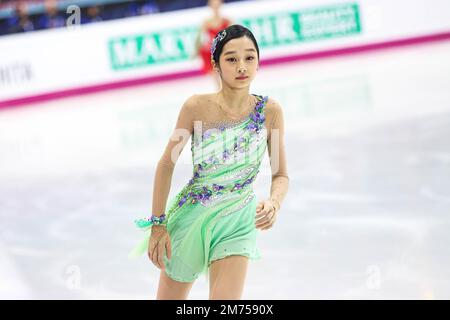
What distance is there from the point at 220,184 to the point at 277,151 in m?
0.25

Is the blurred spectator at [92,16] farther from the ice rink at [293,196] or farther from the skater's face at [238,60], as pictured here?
the skater's face at [238,60]

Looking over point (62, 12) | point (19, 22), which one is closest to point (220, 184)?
point (19, 22)

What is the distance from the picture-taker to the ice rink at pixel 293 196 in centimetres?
405

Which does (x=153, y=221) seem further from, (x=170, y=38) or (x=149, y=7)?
(x=149, y=7)

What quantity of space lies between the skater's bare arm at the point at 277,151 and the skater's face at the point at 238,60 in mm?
170

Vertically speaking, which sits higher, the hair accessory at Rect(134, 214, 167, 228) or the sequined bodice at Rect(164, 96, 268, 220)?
the sequined bodice at Rect(164, 96, 268, 220)

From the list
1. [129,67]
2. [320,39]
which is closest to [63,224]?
[129,67]

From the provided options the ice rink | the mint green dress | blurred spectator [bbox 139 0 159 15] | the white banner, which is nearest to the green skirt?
the mint green dress

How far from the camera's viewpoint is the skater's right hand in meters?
2.45

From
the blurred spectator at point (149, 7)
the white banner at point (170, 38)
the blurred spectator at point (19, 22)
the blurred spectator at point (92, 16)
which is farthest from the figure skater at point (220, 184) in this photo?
the blurred spectator at point (149, 7)

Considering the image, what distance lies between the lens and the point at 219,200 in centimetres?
250

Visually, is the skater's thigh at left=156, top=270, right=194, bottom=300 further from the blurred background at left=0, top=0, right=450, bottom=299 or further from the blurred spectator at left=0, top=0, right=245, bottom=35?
the blurred spectator at left=0, top=0, right=245, bottom=35
